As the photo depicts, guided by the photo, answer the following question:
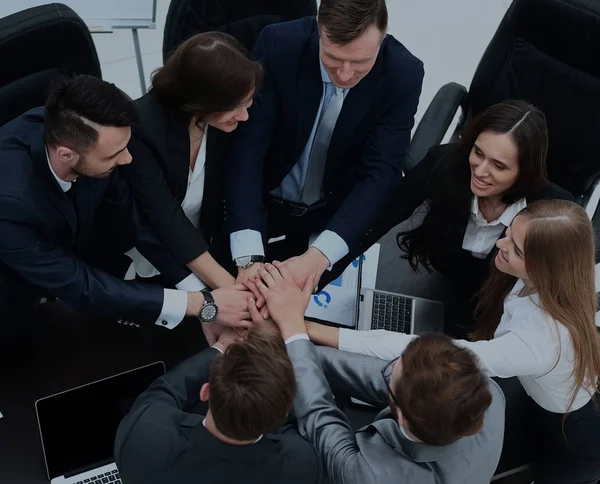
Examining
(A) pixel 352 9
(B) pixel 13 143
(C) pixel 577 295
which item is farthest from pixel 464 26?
(B) pixel 13 143

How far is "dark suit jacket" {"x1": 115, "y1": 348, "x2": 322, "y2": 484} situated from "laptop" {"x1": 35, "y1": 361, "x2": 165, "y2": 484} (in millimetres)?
173

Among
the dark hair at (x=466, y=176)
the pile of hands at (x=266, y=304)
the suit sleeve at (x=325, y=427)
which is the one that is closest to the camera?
the suit sleeve at (x=325, y=427)

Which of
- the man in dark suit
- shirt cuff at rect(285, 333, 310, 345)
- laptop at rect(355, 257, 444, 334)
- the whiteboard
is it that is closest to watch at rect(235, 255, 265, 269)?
the man in dark suit

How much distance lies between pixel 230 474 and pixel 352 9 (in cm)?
115

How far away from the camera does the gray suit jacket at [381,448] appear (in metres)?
1.33

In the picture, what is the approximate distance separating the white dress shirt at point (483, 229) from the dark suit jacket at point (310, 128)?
29cm

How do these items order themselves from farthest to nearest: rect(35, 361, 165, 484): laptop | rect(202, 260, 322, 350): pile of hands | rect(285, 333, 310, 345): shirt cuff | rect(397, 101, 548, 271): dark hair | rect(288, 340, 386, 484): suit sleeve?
rect(397, 101, 548, 271): dark hair, rect(202, 260, 322, 350): pile of hands, rect(285, 333, 310, 345): shirt cuff, rect(35, 361, 165, 484): laptop, rect(288, 340, 386, 484): suit sleeve

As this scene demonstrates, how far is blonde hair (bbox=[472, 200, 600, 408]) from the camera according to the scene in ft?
5.23

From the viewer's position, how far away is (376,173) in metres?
2.15

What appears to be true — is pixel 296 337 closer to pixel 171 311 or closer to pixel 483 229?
pixel 171 311

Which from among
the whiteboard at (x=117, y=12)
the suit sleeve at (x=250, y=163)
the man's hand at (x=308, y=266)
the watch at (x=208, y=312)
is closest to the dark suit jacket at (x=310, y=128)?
the suit sleeve at (x=250, y=163)

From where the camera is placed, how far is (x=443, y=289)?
7.01 ft

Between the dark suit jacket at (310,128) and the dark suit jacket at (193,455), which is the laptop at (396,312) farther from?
the dark suit jacket at (193,455)

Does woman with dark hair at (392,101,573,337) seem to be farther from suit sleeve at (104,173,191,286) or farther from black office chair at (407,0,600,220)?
suit sleeve at (104,173,191,286)
